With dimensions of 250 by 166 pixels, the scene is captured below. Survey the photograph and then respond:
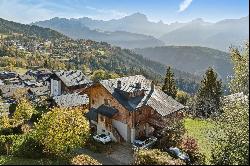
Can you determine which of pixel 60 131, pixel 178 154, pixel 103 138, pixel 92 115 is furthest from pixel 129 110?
pixel 60 131

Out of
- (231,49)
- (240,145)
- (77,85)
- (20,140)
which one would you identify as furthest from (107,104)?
(77,85)

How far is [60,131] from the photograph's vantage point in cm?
3988

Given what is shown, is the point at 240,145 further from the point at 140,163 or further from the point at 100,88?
the point at 100,88

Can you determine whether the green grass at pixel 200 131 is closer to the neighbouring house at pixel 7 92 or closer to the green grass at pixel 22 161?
the green grass at pixel 22 161

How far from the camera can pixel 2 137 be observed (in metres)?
47.6

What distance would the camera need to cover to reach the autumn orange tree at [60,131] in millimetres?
39594

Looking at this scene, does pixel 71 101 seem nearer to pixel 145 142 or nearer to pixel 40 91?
pixel 145 142

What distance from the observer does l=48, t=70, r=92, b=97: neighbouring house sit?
106 meters

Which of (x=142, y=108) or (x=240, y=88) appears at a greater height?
(x=240, y=88)

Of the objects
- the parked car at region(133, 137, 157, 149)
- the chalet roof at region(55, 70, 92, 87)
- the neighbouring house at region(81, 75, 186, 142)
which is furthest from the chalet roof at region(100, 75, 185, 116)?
the chalet roof at region(55, 70, 92, 87)

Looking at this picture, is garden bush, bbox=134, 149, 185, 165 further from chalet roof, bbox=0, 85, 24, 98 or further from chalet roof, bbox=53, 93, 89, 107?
chalet roof, bbox=0, 85, 24, 98

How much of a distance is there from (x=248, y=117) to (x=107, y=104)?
28411 millimetres

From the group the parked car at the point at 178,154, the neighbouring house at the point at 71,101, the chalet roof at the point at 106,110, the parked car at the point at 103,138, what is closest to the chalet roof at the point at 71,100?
the neighbouring house at the point at 71,101

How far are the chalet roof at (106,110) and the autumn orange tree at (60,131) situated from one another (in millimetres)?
10410
